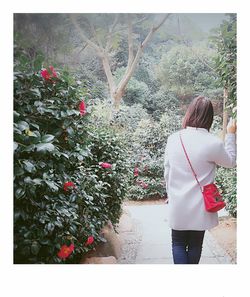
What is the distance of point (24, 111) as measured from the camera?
1.80 m

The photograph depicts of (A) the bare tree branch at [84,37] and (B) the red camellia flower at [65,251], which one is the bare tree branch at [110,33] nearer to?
(A) the bare tree branch at [84,37]

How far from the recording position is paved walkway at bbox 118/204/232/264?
2170mm

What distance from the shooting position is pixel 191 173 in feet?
6.59

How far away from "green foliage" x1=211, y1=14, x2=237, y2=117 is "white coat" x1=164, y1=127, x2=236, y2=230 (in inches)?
13.8

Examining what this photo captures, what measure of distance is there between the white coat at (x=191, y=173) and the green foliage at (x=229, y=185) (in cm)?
16

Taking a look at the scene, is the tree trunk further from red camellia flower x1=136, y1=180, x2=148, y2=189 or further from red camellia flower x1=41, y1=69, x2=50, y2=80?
red camellia flower x1=41, y1=69, x2=50, y2=80

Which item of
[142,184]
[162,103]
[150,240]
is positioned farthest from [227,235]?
[162,103]

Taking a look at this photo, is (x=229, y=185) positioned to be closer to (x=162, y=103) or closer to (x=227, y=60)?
(x=162, y=103)

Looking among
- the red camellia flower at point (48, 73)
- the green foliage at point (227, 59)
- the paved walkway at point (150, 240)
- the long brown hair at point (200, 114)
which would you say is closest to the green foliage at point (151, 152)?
the paved walkway at point (150, 240)

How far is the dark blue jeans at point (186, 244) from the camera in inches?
79.0

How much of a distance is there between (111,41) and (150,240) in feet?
4.12
